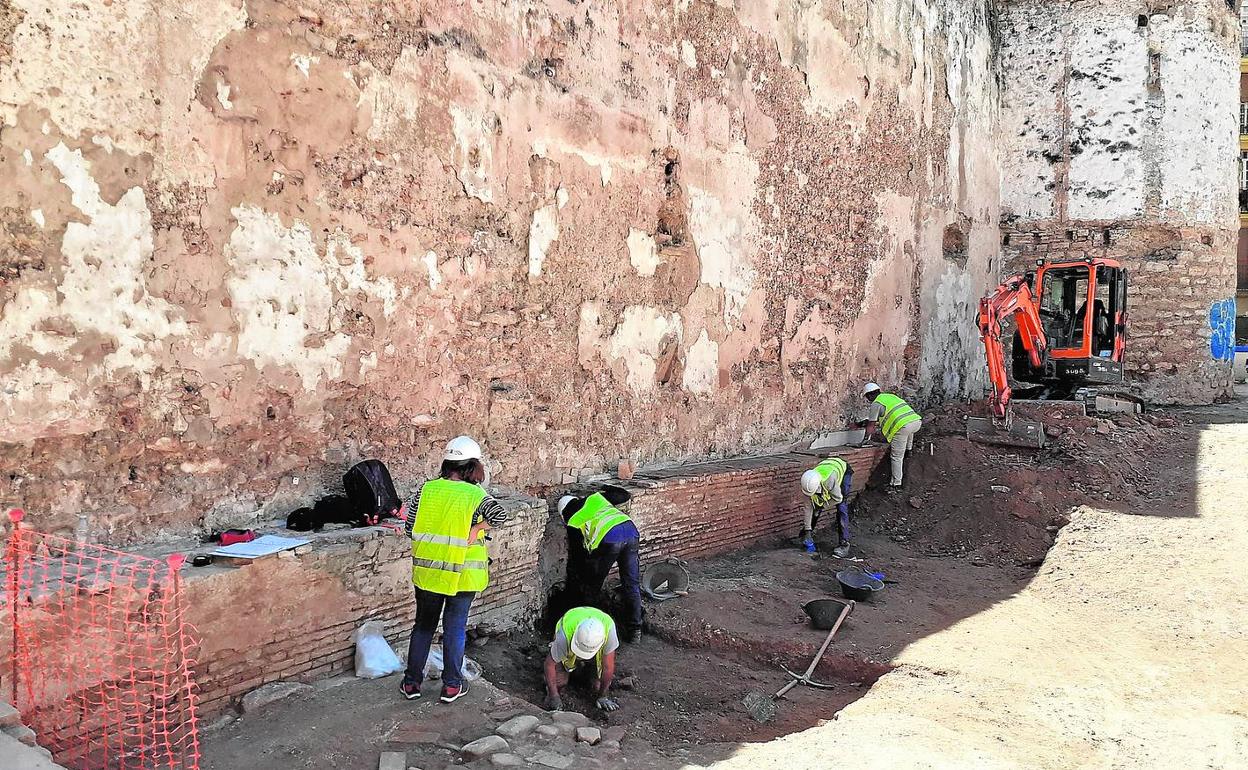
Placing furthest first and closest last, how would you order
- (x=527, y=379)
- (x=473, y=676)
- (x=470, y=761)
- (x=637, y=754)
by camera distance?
1. (x=527, y=379)
2. (x=473, y=676)
3. (x=637, y=754)
4. (x=470, y=761)

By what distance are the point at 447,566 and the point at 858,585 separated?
11.7ft

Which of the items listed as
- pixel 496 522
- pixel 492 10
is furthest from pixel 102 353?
pixel 492 10

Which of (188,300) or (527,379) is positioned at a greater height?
(188,300)

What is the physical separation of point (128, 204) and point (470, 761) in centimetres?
293

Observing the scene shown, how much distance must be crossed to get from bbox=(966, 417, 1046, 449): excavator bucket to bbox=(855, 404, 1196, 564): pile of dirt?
0.08 meters

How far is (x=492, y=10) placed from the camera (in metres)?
6.07

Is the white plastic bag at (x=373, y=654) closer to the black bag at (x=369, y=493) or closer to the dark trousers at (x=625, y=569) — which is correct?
the black bag at (x=369, y=493)

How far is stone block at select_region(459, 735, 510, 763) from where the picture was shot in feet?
12.7

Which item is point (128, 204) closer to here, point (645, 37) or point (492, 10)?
point (492, 10)

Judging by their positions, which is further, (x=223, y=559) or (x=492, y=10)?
(x=492, y=10)

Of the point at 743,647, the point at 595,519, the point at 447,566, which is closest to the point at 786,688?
the point at 743,647

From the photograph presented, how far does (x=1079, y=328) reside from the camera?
40.9ft

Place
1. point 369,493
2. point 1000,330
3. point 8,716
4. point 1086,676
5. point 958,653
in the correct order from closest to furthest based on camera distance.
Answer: point 8,716 < point 369,493 < point 1086,676 < point 958,653 < point 1000,330

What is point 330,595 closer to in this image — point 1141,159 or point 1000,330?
point 1000,330
